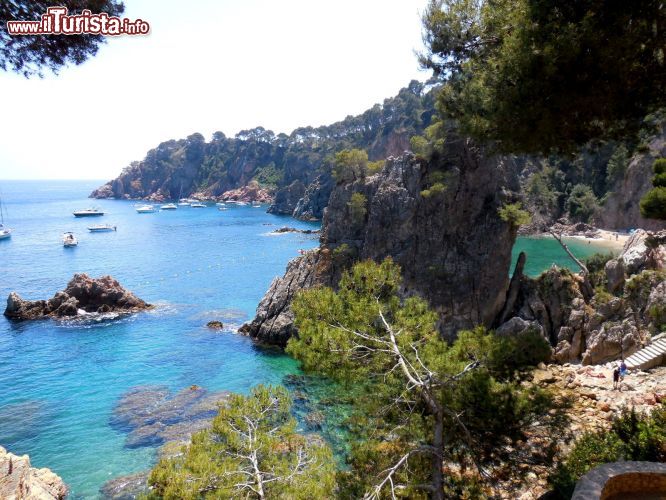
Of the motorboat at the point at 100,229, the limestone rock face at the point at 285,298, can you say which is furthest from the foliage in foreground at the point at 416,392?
the motorboat at the point at 100,229

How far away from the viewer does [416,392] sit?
10.2m

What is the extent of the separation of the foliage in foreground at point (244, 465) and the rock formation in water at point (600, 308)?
627 inches

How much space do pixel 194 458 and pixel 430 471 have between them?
471 cm

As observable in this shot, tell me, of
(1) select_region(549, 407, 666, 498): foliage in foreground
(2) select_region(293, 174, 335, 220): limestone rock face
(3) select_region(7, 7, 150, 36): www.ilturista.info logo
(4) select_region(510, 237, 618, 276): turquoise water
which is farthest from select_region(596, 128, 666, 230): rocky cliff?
(3) select_region(7, 7, 150, 36): www.ilturista.info logo

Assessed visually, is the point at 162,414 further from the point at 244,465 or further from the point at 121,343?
the point at 244,465

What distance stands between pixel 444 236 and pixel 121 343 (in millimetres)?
24760

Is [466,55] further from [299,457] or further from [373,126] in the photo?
[373,126]

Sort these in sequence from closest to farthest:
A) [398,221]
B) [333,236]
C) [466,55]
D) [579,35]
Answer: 1. [579,35]
2. [466,55]
3. [398,221]
4. [333,236]

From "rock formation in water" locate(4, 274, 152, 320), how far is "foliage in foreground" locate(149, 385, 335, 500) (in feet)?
113

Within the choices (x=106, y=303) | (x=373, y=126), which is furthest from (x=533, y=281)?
(x=373, y=126)

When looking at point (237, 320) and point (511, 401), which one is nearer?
point (511, 401)

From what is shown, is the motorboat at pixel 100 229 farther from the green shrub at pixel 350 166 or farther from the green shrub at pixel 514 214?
the green shrub at pixel 514 214

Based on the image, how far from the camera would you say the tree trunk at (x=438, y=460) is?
8.39m

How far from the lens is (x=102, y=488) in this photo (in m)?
17.1
